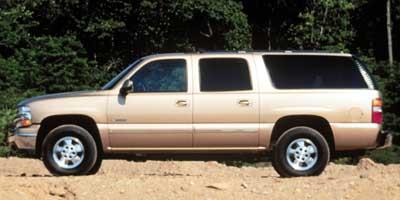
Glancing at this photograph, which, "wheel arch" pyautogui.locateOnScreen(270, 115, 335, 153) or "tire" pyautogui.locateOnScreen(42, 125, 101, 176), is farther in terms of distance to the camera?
"tire" pyautogui.locateOnScreen(42, 125, 101, 176)

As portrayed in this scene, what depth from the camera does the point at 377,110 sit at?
11.2 meters

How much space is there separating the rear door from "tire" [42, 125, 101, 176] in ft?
4.91

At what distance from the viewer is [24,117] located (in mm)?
11609

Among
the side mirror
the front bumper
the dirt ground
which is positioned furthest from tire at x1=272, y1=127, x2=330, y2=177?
the front bumper

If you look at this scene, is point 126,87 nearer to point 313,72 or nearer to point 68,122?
point 68,122

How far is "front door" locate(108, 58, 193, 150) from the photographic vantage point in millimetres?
11234

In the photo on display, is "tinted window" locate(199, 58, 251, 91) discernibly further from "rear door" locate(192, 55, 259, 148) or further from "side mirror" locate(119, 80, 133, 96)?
"side mirror" locate(119, 80, 133, 96)

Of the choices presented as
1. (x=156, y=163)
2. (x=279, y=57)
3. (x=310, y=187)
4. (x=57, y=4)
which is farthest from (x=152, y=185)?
(x=57, y=4)

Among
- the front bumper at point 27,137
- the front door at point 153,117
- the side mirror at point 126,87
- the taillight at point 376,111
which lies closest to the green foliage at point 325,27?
the taillight at point 376,111

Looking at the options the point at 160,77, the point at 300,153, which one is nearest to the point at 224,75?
the point at 160,77

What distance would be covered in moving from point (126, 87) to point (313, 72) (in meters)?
2.62

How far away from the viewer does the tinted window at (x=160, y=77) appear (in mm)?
11391

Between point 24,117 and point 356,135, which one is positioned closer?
point 356,135

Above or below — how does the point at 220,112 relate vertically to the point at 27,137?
above
